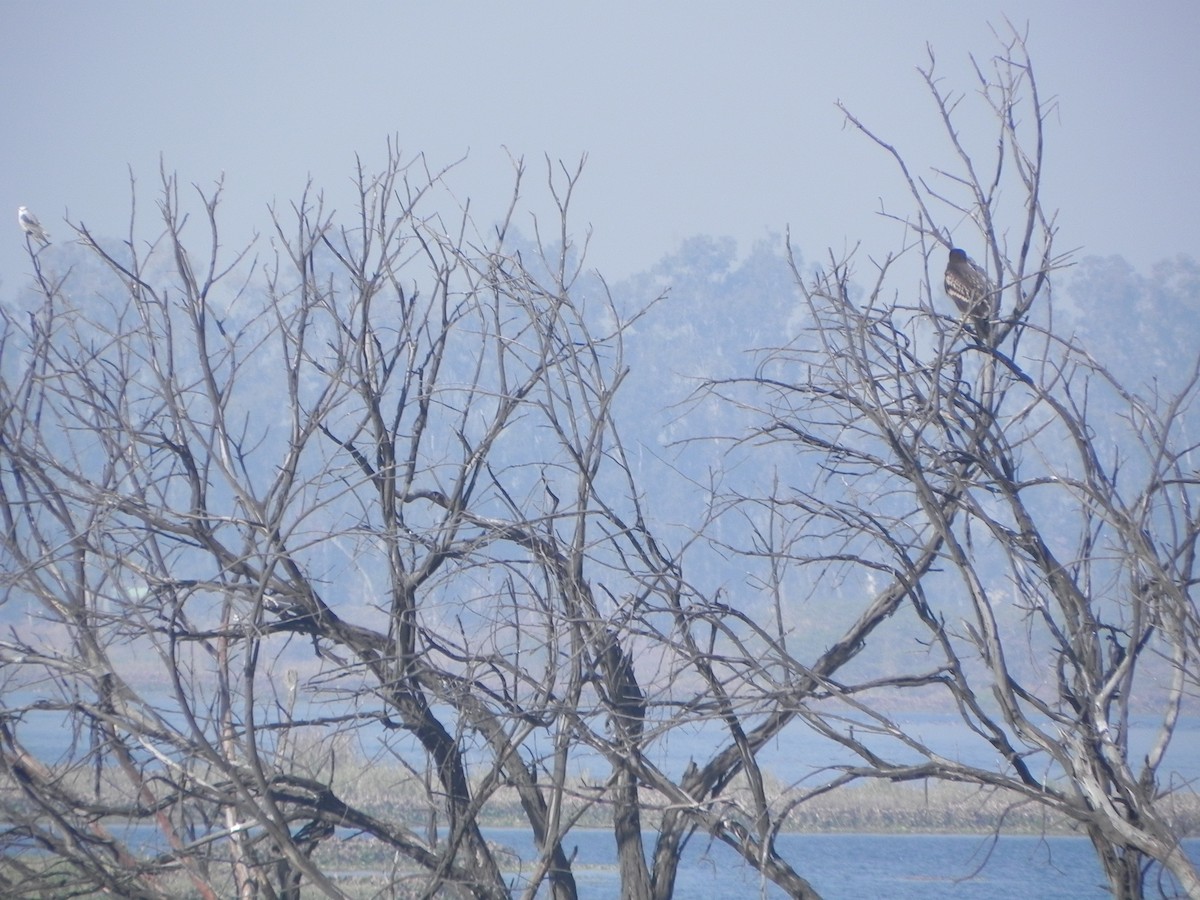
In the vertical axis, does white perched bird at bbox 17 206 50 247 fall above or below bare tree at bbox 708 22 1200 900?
above

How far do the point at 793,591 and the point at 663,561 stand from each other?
26.5 m

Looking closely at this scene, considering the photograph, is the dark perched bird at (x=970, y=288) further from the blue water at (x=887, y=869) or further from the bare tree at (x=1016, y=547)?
the blue water at (x=887, y=869)

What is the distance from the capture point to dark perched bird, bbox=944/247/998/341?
4.48 meters

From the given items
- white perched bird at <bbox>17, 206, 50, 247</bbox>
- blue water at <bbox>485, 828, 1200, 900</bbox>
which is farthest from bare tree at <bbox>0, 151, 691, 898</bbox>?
blue water at <bbox>485, 828, 1200, 900</bbox>

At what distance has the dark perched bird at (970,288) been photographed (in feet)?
14.7

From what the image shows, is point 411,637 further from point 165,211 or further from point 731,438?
point 165,211

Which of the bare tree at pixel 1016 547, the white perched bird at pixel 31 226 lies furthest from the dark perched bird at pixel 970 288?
the white perched bird at pixel 31 226

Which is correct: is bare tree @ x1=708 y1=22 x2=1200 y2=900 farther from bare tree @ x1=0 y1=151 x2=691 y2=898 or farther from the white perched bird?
the white perched bird

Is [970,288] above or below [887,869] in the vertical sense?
below

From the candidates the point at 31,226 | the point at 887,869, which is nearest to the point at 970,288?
the point at 31,226

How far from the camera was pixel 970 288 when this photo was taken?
16.6 feet

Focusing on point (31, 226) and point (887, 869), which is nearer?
point (31, 226)

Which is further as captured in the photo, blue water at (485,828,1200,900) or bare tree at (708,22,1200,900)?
blue water at (485,828,1200,900)

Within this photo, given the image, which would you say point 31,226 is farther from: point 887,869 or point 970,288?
point 887,869
